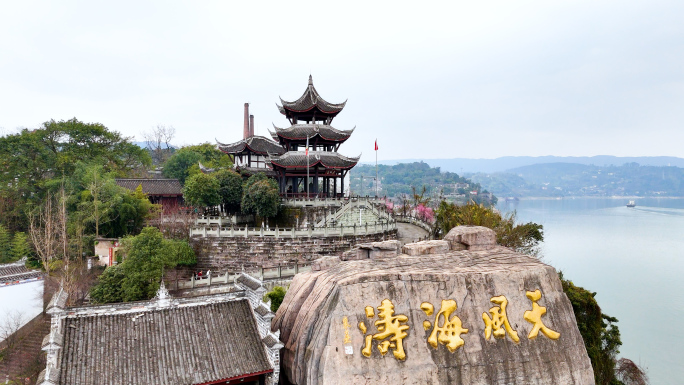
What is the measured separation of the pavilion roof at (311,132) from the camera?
82.5ft

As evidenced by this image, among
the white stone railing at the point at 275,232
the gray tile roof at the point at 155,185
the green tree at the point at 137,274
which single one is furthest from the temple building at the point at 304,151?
the green tree at the point at 137,274

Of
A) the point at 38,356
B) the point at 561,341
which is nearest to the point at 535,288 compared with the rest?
the point at 561,341

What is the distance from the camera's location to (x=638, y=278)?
33062 millimetres

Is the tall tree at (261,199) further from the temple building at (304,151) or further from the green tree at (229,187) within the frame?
the temple building at (304,151)

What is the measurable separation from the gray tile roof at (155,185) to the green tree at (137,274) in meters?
12.1

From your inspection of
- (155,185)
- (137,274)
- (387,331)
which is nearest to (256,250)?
(137,274)

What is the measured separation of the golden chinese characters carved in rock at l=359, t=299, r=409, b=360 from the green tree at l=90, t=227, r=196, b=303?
10320 mm

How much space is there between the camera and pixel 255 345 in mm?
8125

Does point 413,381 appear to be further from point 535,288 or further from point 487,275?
point 535,288

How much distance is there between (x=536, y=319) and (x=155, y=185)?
2507 centimetres

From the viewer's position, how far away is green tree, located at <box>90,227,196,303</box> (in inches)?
570

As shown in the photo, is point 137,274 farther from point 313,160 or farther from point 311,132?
point 311,132

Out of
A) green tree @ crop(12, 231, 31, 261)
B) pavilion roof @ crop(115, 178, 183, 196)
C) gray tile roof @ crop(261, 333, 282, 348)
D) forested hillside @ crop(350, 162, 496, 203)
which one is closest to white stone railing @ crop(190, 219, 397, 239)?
green tree @ crop(12, 231, 31, 261)

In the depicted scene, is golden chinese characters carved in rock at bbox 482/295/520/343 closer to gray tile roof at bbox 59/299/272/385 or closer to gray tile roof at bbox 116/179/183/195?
gray tile roof at bbox 59/299/272/385
